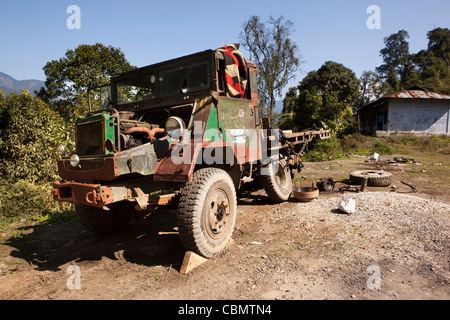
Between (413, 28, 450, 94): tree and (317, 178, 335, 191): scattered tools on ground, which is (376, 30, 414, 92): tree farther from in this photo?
(317, 178, 335, 191): scattered tools on ground

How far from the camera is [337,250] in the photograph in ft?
12.5

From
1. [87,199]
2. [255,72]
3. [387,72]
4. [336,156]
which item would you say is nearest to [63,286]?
[87,199]

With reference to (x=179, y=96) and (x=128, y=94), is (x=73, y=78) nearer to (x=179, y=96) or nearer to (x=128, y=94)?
(x=128, y=94)

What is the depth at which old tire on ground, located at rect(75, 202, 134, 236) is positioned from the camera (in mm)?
4488

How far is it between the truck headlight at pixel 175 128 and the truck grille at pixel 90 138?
842mm

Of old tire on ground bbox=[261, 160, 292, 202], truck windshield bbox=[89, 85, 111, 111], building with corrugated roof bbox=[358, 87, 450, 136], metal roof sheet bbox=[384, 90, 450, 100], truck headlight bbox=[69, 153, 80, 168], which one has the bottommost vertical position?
old tire on ground bbox=[261, 160, 292, 202]

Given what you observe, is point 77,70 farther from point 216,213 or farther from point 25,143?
point 216,213

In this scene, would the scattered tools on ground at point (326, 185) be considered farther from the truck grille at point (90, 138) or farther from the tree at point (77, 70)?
the tree at point (77, 70)

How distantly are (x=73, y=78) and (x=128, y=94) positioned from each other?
13.8 m

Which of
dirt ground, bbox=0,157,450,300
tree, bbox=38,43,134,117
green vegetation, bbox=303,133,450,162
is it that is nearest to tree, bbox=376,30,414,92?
green vegetation, bbox=303,133,450,162

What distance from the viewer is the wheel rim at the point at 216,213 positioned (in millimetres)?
3670

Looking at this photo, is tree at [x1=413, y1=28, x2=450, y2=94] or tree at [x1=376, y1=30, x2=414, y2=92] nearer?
tree at [x1=413, y1=28, x2=450, y2=94]

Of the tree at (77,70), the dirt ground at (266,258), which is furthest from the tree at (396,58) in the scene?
the dirt ground at (266,258)

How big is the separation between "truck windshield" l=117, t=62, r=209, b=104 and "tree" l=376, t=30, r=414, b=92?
44.2 m
